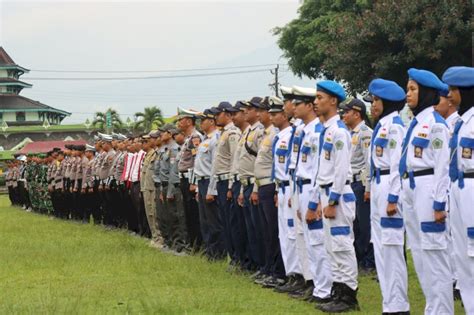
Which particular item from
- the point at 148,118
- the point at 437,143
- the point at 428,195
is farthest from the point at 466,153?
the point at 148,118

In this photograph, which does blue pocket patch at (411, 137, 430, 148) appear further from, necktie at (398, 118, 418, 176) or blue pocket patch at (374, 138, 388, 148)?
blue pocket patch at (374, 138, 388, 148)

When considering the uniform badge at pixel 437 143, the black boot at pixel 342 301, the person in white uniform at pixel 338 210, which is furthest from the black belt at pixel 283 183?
the uniform badge at pixel 437 143

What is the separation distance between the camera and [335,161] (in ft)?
28.8

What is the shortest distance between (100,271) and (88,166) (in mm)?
11621

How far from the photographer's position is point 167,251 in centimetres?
1541

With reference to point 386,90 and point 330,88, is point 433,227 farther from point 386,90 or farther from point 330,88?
point 330,88

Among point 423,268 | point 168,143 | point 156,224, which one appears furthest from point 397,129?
point 156,224

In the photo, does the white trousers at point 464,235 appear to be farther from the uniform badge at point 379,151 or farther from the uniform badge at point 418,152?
the uniform badge at point 379,151

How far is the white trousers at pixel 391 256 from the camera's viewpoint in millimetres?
8078

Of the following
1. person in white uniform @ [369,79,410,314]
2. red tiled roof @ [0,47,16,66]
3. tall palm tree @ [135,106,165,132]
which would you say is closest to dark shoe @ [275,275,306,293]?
person in white uniform @ [369,79,410,314]

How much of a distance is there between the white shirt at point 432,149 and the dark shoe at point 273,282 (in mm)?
3517

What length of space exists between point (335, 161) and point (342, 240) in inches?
27.8

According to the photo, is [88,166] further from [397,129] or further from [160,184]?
[397,129]

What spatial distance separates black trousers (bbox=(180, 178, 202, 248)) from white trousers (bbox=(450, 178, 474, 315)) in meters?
8.27
